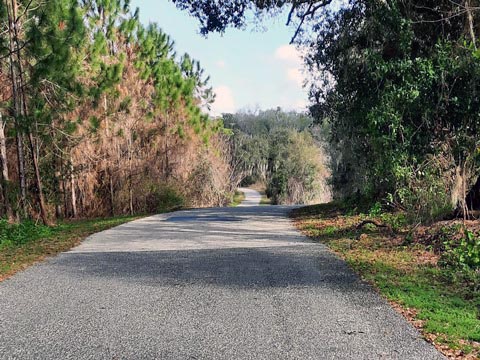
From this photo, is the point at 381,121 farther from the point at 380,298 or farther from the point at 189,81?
the point at 189,81

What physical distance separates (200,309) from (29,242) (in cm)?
746

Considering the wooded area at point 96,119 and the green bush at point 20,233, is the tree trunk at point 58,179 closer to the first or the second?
the wooded area at point 96,119

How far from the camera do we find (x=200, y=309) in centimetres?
504

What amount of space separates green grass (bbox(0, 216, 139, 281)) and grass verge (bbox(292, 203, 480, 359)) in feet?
17.6

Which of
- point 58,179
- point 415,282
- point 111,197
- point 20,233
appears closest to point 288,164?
point 111,197

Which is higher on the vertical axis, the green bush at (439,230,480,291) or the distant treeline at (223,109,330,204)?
the distant treeline at (223,109,330,204)

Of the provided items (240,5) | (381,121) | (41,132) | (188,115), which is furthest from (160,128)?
(381,121)

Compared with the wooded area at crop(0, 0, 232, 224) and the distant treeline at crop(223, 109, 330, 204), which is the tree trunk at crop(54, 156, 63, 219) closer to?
the wooded area at crop(0, 0, 232, 224)

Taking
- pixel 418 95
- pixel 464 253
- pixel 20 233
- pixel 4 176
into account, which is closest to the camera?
pixel 464 253

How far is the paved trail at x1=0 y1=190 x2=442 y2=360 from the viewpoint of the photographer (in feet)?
13.0

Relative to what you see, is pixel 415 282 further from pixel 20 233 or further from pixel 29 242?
pixel 20 233

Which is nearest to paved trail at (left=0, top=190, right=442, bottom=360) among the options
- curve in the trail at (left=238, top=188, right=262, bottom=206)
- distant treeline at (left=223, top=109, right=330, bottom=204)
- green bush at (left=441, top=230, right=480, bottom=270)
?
green bush at (left=441, top=230, right=480, bottom=270)

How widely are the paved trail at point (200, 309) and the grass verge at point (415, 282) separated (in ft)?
0.76

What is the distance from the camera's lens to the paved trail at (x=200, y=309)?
3.95m
